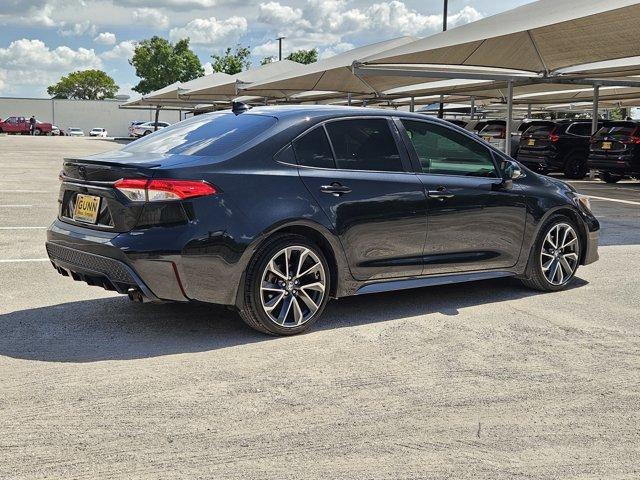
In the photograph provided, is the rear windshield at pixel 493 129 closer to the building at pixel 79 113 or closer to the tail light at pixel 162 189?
the tail light at pixel 162 189

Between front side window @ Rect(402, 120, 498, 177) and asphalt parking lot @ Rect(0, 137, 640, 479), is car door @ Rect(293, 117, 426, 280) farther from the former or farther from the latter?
asphalt parking lot @ Rect(0, 137, 640, 479)

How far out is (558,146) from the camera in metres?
22.9

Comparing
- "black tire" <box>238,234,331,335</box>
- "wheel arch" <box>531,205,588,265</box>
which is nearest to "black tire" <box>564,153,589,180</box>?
"wheel arch" <box>531,205,588,265</box>

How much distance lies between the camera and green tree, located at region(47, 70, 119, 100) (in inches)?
5325

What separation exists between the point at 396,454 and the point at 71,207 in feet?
10.2

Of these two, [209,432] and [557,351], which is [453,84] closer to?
[557,351]

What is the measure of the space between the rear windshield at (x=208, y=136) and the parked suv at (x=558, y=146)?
18.0 m

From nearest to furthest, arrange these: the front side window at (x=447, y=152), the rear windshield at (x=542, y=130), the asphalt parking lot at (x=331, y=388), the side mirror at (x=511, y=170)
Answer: the asphalt parking lot at (x=331, y=388)
the front side window at (x=447, y=152)
the side mirror at (x=511, y=170)
the rear windshield at (x=542, y=130)

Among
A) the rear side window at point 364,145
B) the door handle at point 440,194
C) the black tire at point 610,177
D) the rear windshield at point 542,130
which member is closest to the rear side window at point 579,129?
the rear windshield at point 542,130

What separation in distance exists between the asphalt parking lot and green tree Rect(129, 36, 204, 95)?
302 ft

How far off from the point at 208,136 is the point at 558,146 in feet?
61.2

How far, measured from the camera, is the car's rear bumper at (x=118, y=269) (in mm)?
5125

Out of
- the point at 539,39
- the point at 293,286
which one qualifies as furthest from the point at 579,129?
the point at 293,286

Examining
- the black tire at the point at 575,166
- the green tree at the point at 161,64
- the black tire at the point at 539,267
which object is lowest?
the black tire at the point at 539,267
